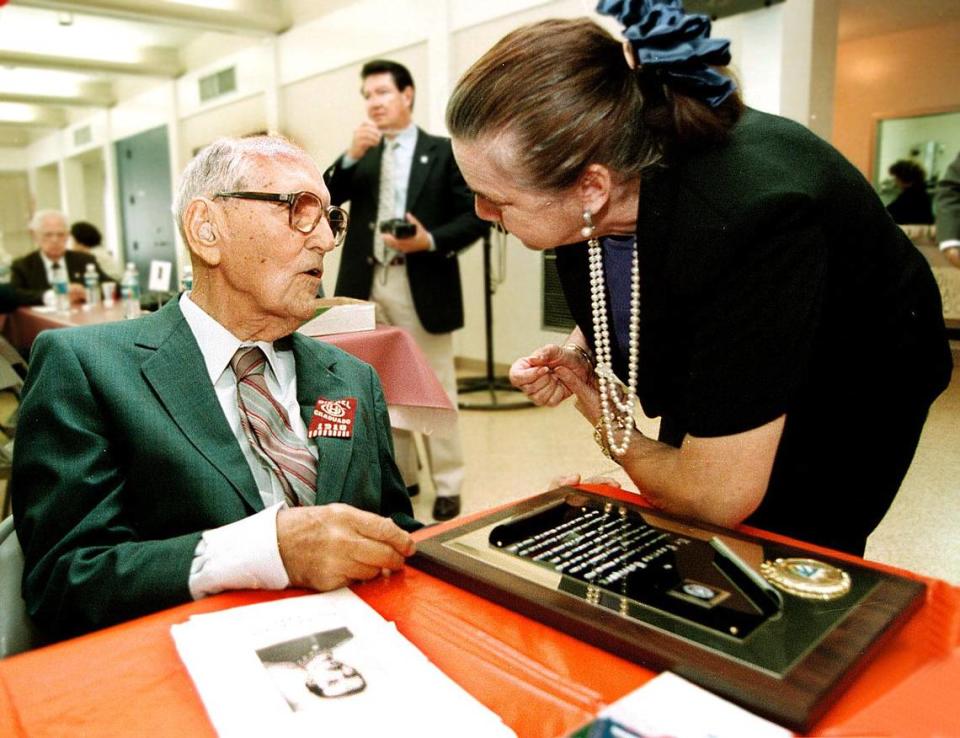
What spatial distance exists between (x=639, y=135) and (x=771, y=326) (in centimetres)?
30

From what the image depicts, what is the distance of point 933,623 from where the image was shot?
29.0 inches

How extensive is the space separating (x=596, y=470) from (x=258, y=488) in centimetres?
257

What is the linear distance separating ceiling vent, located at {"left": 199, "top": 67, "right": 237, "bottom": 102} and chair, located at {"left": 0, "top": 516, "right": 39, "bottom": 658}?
8132 mm

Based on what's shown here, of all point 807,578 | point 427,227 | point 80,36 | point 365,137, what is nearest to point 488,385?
point 427,227

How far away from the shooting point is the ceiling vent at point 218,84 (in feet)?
26.7

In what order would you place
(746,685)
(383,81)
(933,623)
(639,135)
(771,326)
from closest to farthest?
(746,685), (933,623), (771,326), (639,135), (383,81)

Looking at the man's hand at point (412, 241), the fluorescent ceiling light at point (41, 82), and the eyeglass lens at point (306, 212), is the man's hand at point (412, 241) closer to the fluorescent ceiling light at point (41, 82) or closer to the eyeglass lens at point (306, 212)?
the eyeglass lens at point (306, 212)

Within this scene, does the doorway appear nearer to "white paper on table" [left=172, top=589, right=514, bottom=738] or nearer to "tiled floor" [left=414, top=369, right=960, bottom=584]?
"tiled floor" [left=414, top=369, right=960, bottom=584]

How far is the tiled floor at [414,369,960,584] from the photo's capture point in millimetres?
2465

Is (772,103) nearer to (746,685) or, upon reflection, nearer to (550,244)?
(550,244)

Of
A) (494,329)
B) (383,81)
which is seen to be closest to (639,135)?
(383,81)

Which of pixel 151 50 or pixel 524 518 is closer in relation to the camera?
pixel 524 518

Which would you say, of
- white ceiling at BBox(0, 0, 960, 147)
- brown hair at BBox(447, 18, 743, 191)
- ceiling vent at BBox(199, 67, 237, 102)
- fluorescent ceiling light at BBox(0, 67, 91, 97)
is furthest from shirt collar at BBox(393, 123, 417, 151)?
fluorescent ceiling light at BBox(0, 67, 91, 97)

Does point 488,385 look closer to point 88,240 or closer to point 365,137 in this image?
point 365,137
